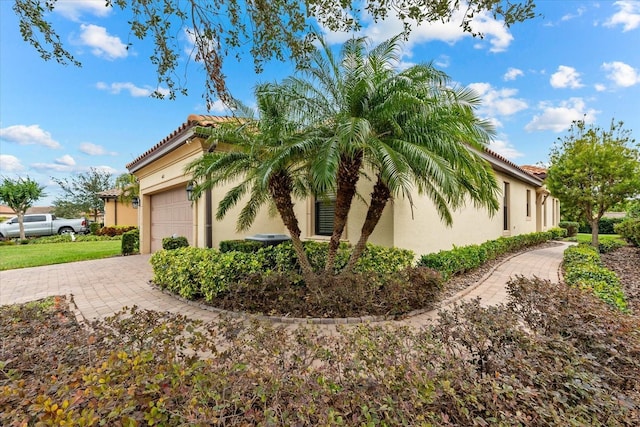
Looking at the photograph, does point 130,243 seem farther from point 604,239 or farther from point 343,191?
point 604,239

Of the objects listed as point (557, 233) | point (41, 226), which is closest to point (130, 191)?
point (41, 226)

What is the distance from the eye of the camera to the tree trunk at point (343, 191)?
235 inches

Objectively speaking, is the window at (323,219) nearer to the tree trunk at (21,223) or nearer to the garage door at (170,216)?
the garage door at (170,216)

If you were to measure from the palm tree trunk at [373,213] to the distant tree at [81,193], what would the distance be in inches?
1439

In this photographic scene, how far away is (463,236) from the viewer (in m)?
10.7

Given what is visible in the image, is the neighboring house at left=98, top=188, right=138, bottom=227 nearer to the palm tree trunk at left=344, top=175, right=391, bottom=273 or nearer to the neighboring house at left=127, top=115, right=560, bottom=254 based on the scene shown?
the neighboring house at left=127, top=115, right=560, bottom=254

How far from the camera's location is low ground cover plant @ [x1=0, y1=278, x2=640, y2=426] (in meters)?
1.75

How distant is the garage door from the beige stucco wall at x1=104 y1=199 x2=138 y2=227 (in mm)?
14611

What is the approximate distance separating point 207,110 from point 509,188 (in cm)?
1426

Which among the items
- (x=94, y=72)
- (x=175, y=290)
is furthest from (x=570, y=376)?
(x=94, y=72)

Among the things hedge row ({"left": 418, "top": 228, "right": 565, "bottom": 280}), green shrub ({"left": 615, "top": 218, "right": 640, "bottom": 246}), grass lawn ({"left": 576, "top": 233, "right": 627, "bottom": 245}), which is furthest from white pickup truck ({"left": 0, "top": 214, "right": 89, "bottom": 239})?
grass lawn ({"left": 576, "top": 233, "right": 627, "bottom": 245})

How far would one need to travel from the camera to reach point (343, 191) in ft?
20.5

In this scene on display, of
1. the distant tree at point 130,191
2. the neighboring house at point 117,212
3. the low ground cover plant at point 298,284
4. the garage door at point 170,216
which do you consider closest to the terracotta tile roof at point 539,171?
the low ground cover plant at point 298,284

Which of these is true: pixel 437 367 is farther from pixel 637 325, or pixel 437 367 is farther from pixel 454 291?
pixel 454 291
